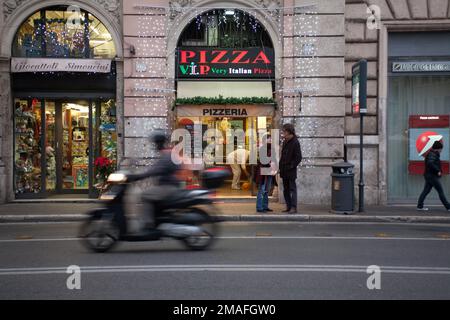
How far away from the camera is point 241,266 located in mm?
7469

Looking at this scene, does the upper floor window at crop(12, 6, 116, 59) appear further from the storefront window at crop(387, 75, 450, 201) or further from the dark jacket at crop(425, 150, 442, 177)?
the dark jacket at crop(425, 150, 442, 177)

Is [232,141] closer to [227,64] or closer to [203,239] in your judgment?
[227,64]

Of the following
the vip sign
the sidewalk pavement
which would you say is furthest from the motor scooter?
the vip sign

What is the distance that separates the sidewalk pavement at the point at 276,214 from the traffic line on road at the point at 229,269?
501cm

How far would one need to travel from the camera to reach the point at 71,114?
54.4 ft

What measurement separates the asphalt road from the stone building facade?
4.85m

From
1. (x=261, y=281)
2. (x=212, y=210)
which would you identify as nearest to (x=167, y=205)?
(x=212, y=210)

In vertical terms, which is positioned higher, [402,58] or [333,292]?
[402,58]

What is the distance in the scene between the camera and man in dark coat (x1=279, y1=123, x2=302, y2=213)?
529 inches

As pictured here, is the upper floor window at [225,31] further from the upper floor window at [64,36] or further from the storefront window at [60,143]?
the storefront window at [60,143]

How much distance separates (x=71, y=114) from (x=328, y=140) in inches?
292

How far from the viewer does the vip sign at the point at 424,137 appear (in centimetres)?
1577

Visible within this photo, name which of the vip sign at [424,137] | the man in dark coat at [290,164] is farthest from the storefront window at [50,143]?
the vip sign at [424,137]

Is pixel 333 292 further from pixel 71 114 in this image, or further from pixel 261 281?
pixel 71 114
